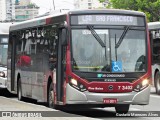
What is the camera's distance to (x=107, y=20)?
56.0 feet

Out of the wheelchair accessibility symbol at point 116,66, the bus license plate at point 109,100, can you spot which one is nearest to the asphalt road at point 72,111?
the bus license plate at point 109,100

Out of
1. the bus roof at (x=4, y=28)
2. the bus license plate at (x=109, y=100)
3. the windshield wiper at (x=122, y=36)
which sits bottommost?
the bus license plate at (x=109, y=100)

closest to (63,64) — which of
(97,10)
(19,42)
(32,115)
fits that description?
(97,10)

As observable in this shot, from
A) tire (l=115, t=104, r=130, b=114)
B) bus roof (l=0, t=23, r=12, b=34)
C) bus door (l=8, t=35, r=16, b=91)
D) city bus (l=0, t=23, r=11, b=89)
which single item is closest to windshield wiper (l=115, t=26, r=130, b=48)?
tire (l=115, t=104, r=130, b=114)

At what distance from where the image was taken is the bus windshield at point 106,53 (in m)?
16.6

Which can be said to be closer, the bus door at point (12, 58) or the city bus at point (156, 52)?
the bus door at point (12, 58)

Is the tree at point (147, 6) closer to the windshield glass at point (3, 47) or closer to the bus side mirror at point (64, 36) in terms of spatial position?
the windshield glass at point (3, 47)

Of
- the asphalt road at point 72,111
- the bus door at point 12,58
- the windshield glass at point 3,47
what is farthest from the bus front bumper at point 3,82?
the asphalt road at point 72,111

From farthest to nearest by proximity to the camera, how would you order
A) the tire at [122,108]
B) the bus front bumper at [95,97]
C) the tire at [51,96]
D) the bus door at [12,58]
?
the bus door at [12,58] → the tire at [51,96] → the tire at [122,108] → the bus front bumper at [95,97]

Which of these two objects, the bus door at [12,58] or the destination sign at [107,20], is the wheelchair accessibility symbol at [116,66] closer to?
the destination sign at [107,20]

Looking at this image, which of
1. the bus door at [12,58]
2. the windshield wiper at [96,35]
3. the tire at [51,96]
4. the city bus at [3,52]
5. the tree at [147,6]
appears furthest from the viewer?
the tree at [147,6]

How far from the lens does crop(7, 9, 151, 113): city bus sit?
16500 mm

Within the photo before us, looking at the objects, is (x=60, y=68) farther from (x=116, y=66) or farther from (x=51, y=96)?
(x=116, y=66)

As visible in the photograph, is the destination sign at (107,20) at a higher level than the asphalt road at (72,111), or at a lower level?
higher
